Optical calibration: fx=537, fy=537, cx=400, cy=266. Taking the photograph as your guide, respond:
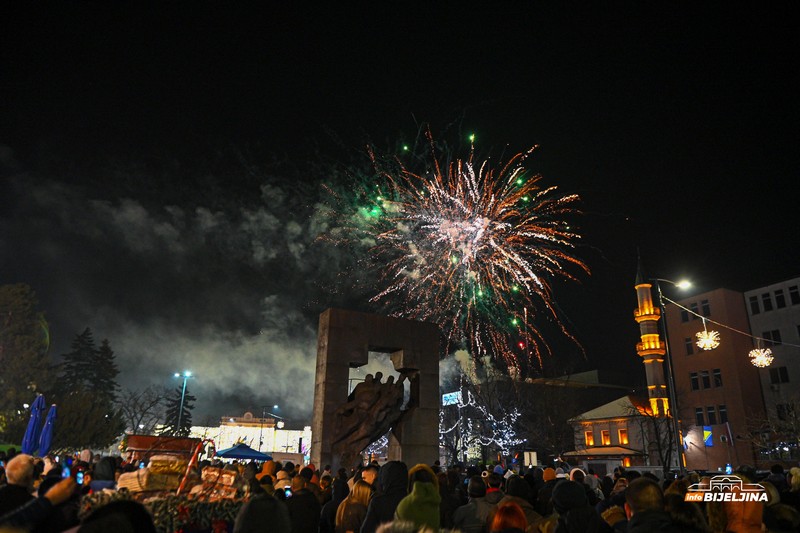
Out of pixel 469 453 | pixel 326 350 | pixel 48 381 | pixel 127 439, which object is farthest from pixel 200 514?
pixel 469 453

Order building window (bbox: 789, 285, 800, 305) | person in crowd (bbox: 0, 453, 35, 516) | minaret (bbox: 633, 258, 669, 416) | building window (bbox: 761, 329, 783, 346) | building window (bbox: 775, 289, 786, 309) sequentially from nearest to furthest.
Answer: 1. person in crowd (bbox: 0, 453, 35, 516)
2. building window (bbox: 789, 285, 800, 305)
3. building window (bbox: 761, 329, 783, 346)
4. building window (bbox: 775, 289, 786, 309)
5. minaret (bbox: 633, 258, 669, 416)

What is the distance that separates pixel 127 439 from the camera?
47.2 ft

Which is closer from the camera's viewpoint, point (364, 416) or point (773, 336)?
point (364, 416)

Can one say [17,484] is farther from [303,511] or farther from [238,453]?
[238,453]

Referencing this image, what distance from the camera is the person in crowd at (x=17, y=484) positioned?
459cm

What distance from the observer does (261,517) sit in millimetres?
4098

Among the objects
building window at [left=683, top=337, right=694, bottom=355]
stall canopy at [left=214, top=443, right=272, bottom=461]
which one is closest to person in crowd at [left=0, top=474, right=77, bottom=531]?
stall canopy at [left=214, top=443, right=272, bottom=461]

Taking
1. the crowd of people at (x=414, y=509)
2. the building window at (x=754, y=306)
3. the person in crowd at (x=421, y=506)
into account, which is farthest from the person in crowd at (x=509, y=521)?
the building window at (x=754, y=306)

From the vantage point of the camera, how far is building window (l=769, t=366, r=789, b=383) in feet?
143

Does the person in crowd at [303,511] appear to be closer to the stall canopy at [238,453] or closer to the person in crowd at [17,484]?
the person in crowd at [17,484]

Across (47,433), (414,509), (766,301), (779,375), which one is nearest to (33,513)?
(414,509)

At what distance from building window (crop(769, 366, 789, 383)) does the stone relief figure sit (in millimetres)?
39220

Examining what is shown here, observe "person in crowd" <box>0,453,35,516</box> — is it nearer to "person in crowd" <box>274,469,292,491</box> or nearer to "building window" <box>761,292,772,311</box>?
"person in crowd" <box>274,469,292,491</box>

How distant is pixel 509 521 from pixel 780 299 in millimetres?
51837
